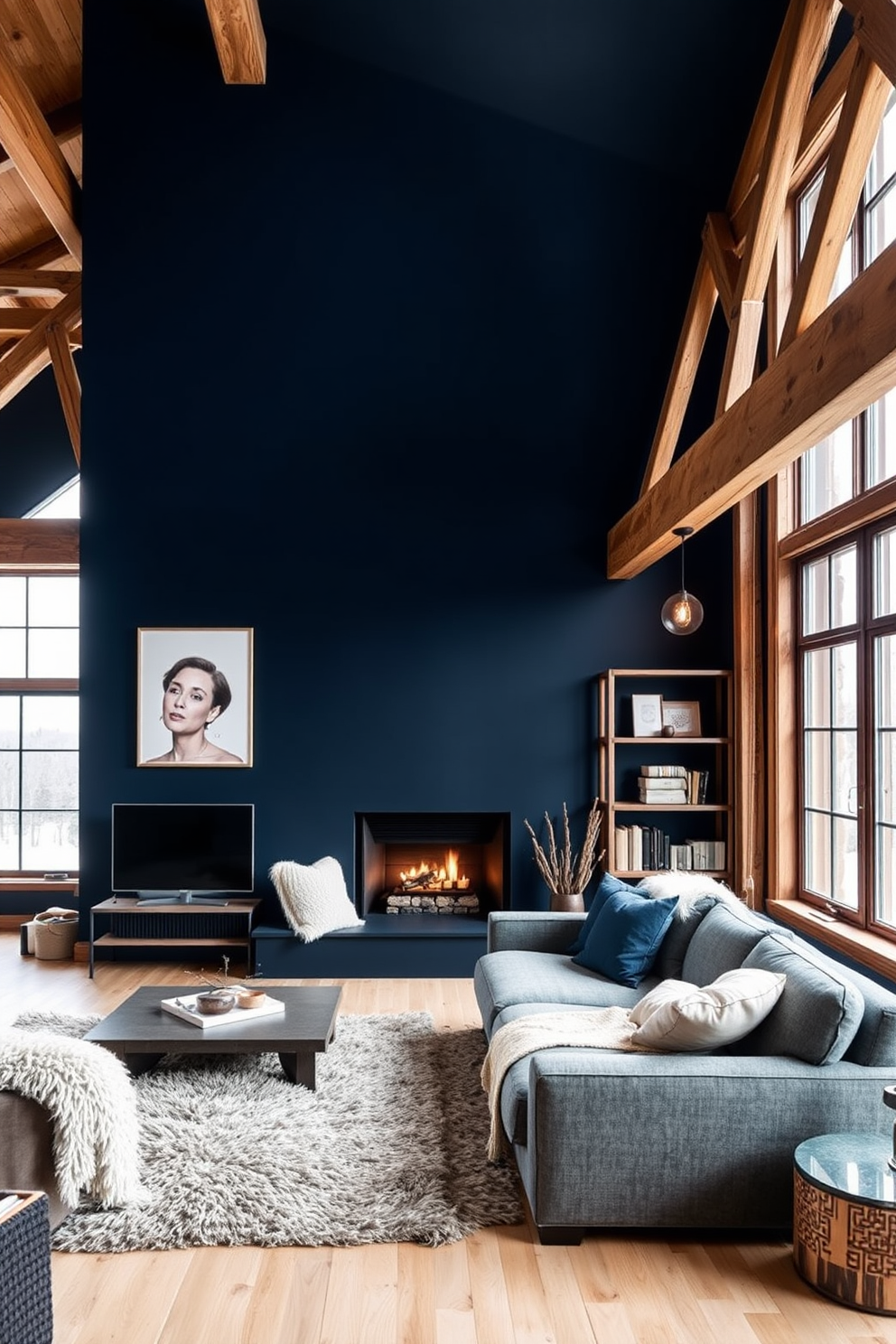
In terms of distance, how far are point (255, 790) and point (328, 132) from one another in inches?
168

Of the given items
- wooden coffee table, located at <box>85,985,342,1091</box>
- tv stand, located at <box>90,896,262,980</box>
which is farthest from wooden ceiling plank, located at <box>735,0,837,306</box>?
tv stand, located at <box>90,896,262,980</box>

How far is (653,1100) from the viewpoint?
299 cm

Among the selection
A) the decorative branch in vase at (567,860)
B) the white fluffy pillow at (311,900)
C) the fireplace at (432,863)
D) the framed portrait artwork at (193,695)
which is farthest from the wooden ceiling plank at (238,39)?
the decorative branch in vase at (567,860)

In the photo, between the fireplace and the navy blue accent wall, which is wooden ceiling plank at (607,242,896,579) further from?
the fireplace

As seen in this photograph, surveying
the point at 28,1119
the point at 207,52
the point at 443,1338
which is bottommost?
the point at 443,1338

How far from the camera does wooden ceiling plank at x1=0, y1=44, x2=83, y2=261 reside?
589 cm

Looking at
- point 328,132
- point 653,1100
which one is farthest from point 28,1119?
point 328,132

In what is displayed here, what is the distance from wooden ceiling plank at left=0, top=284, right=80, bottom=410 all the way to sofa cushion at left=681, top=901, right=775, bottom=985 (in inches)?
236

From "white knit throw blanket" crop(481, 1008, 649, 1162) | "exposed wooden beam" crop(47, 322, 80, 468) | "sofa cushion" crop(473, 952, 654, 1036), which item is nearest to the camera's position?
"white knit throw blanket" crop(481, 1008, 649, 1162)

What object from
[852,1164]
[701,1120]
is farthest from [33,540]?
[852,1164]

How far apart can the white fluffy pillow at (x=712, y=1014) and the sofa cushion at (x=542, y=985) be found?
86cm

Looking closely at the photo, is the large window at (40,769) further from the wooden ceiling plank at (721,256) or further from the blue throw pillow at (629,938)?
the wooden ceiling plank at (721,256)

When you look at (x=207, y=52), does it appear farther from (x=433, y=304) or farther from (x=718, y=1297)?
(x=718, y=1297)

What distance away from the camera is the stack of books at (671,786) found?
256 inches
